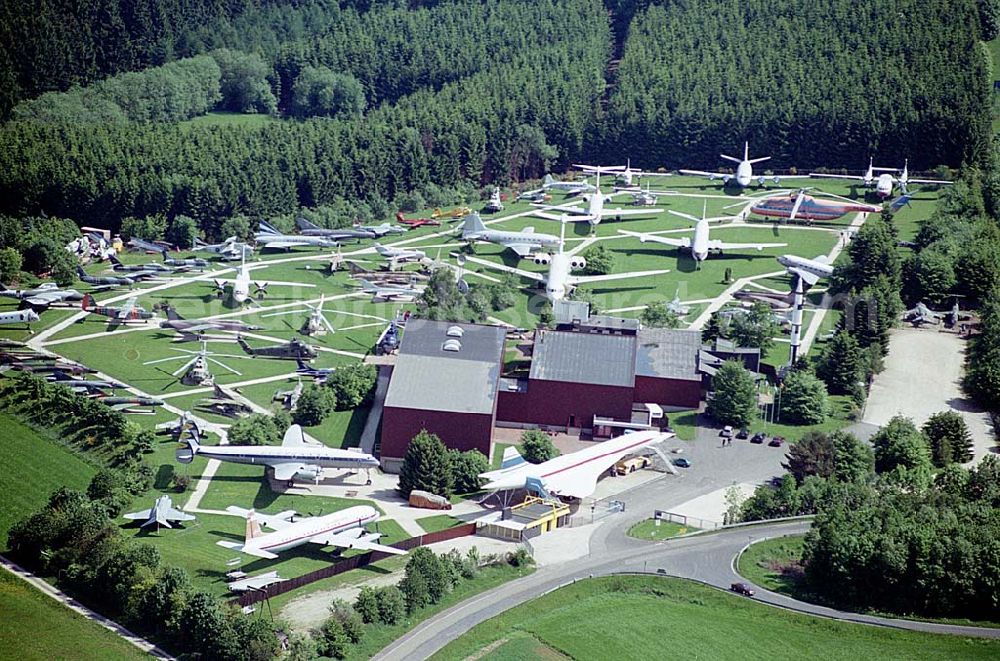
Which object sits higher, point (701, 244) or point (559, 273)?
point (701, 244)

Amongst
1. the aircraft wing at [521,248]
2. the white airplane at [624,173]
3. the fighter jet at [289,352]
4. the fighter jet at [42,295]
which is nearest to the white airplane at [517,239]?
the aircraft wing at [521,248]

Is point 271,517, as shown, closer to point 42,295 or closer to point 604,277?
point 42,295

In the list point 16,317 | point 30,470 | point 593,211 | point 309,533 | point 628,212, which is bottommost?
point 309,533

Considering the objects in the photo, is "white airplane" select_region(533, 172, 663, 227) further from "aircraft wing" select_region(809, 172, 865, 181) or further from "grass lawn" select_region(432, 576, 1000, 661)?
"grass lawn" select_region(432, 576, 1000, 661)

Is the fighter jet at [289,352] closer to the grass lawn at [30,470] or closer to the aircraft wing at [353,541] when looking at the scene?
the grass lawn at [30,470]

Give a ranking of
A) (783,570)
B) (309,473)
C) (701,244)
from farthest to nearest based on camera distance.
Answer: (701,244), (309,473), (783,570)

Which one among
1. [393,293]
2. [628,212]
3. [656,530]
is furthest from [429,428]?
[628,212]
